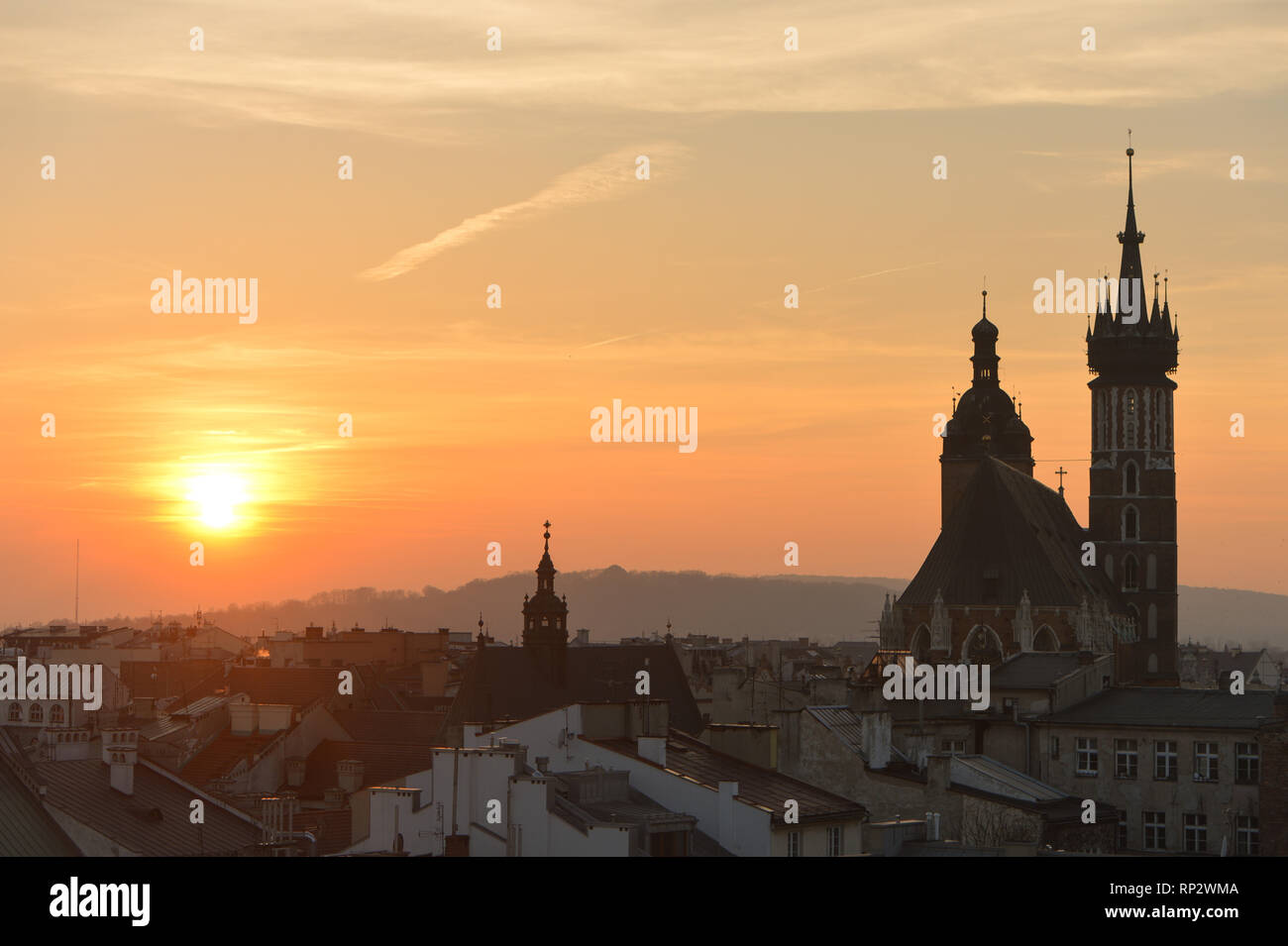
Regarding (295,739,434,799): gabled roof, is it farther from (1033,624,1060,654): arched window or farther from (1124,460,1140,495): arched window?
(1124,460,1140,495): arched window

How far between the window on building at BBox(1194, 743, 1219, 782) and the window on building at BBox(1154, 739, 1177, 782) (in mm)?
1042

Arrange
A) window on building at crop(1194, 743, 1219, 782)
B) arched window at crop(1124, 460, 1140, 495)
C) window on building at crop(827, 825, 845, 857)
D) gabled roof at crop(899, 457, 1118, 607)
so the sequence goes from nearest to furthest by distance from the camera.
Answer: window on building at crop(827, 825, 845, 857) → window on building at crop(1194, 743, 1219, 782) → gabled roof at crop(899, 457, 1118, 607) → arched window at crop(1124, 460, 1140, 495)

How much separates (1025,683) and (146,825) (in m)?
42.1

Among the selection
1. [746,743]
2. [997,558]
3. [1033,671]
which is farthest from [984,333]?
[746,743]

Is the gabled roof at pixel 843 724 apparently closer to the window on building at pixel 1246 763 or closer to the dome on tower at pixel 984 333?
the window on building at pixel 1246 763

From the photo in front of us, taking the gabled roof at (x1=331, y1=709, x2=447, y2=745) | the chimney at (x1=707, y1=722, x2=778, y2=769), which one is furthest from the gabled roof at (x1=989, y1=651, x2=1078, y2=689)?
the chimney at (x1=707, y1=722, x2=778, y2=769)

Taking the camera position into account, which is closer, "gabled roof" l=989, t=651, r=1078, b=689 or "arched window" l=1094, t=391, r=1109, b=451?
"gabled roof" l=989, t=651, r=1078, b=689

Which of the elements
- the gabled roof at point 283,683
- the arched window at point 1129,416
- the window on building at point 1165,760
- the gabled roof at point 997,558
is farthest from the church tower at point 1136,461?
the window on building at point 1165,760

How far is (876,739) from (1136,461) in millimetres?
86918

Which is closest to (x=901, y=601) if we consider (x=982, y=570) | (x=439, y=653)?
(x=982, y=570)

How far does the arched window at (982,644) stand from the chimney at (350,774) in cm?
4702

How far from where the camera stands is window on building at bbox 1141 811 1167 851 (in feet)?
240

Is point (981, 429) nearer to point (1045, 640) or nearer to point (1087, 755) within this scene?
point (1045, 640)
